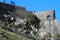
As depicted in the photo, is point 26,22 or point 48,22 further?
point 48,22

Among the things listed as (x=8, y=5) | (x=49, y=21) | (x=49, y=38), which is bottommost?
(x=49, y=38)

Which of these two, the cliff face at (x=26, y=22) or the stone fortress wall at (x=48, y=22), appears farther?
the stone fortress wall at (x=48, y=22)

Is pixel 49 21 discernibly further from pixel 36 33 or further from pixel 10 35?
pixel 10 35

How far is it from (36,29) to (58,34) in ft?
13.9

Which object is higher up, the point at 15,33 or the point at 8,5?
the point at 8,5

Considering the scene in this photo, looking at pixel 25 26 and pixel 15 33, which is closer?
pixel 15 33

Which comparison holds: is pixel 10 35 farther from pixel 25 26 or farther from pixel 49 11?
pixel 49 11

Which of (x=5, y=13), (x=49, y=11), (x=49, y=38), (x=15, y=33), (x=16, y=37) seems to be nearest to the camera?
(x=16, y=37)

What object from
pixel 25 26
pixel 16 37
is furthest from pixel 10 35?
pixel 25 26

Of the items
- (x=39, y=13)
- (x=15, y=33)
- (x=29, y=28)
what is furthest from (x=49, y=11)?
(x=15, y=33)

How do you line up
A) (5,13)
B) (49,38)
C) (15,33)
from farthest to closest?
(5,13) < (49,38) < (15,33)

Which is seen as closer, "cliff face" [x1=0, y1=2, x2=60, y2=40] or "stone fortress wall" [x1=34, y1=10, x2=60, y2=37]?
"cliff face" [x1=0, y1=2, x2=60, y2=40]

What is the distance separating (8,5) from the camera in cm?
4638

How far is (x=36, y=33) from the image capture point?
41438mm
